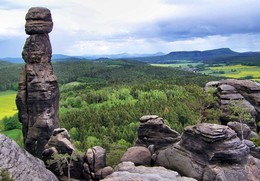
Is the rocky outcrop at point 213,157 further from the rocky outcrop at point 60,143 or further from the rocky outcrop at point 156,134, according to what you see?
the rocky outcrop at point 60,143

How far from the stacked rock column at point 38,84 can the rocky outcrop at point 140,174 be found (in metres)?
12.4

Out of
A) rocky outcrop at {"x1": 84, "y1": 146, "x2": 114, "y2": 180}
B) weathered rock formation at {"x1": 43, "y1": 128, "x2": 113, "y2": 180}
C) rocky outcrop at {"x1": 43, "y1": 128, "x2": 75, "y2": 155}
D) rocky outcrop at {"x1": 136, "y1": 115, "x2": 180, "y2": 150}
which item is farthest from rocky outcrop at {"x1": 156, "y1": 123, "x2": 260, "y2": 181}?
rocky outcrop at {"x1": 43, "y1": 128, "x2": 75, "y2": 155}

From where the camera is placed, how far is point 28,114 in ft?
147

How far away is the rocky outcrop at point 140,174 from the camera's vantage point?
3278 cm

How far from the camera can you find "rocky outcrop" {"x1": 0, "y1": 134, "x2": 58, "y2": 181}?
3272cm

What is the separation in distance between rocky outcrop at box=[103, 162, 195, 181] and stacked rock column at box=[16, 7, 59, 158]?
489 inches

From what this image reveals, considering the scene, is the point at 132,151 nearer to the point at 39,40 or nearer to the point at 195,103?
the point at 39,40

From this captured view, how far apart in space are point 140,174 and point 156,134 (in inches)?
439

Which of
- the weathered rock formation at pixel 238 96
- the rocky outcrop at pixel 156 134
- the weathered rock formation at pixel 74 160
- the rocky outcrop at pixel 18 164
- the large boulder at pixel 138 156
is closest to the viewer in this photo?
the rocky outcrop at pixel 18 164

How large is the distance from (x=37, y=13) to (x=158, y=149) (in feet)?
73.8

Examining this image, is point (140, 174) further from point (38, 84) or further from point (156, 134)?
point (38, 84)

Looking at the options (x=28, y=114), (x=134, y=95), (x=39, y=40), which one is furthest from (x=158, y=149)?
(x=134, y=95)

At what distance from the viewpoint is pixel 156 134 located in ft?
146

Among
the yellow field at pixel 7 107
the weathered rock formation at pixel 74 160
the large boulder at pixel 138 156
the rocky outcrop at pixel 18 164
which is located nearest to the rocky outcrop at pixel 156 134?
the large boulder at pixel 138 156
